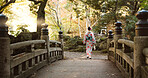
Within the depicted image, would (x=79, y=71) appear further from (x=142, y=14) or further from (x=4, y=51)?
(x=142, y=14)

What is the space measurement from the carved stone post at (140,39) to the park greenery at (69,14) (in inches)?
353

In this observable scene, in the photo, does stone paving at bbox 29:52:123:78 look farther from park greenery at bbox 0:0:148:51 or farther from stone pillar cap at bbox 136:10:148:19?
park greenery at bbox 0:0:148:51

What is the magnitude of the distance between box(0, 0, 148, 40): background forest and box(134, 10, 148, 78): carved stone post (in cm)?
923

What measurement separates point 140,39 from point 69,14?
2544 centimetres

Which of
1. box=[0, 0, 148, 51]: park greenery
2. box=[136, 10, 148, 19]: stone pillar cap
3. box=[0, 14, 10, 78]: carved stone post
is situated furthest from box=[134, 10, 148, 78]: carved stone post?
box=[0, 0, 148, 51]: park greenery

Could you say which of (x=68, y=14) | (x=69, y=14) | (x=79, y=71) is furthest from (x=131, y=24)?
(x=68, y=14)

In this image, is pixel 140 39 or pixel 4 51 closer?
pixel 140 39

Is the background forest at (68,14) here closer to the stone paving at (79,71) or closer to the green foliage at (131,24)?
the green foliage at (131,24)

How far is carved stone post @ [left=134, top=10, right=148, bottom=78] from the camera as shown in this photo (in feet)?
9.77

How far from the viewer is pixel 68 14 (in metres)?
28.1

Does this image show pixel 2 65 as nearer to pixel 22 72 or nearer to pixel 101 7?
pixel 22 72

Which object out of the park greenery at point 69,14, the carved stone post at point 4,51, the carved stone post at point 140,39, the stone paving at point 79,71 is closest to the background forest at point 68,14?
the park greenery at point 69,14

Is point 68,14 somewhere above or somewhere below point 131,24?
above

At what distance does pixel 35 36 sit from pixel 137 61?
810 centimetres
